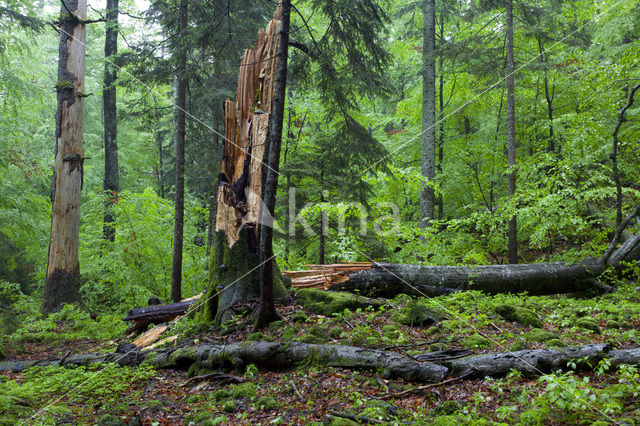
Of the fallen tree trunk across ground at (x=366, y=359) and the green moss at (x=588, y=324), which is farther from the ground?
the green moss at (x=588, y=324)

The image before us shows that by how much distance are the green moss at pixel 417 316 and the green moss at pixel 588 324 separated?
1858mm

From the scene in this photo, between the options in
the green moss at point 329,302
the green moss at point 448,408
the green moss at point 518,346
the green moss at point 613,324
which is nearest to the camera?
the green moss at point 448,408

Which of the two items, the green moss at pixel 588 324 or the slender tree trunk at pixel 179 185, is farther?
the slender tree trunk at pixel 179 185

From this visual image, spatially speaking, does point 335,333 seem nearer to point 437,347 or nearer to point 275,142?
point 437,347

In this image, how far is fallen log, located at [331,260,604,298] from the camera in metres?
7.41

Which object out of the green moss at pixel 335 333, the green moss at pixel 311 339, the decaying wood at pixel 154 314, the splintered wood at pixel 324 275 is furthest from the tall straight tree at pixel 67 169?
the green moss at pixel 335 333

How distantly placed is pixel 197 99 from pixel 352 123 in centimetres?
624

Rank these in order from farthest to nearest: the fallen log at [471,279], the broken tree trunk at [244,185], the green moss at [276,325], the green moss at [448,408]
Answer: the fallen log at [471,279] < the broken tree trunk at [244,185] < the green moss at [276,325] < the green moss at [448,408]

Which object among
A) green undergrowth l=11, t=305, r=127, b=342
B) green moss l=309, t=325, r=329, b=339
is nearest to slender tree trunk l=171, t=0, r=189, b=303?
green undergrowth l=11, t=305, r=127, b=342

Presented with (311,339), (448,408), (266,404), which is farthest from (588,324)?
(266,404)

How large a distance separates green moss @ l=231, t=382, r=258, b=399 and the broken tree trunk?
2035 mm

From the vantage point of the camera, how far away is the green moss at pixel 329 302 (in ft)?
20.1

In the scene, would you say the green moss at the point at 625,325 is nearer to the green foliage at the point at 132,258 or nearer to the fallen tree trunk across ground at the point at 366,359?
the fallen tree trunk across ground at the point at 366,359

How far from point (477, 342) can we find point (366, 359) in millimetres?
1430
